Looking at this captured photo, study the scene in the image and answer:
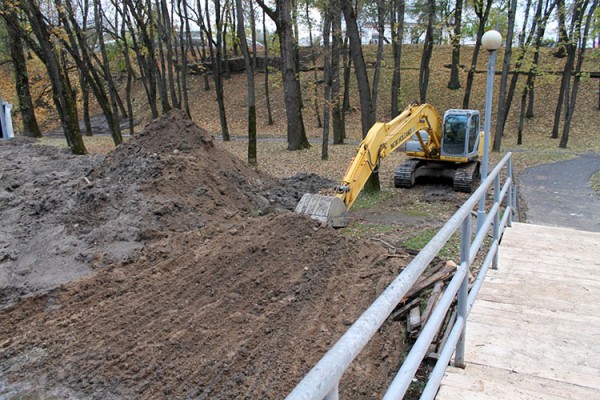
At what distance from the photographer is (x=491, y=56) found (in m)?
6.62

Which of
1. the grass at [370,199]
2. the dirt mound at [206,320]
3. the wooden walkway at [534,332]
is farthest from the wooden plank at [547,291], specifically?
the grass at [370,199]

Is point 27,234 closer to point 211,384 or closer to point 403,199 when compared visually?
point 211,384

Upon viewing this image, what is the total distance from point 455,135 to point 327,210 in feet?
22.0

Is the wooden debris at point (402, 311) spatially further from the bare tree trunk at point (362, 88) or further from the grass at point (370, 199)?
the bare tree trunk at point (362, 88)

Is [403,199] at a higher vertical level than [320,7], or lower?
lower

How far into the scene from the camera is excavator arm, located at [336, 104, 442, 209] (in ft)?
30.7

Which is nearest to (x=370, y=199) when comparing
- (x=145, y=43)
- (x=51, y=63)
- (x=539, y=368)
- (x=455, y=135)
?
(x=455, y=135)

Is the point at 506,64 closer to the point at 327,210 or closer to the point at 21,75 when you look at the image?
the point at 327,210

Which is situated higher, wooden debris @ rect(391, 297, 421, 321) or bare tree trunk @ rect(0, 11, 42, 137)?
bare tree trunk @ rect(0, 11, 42, 137)

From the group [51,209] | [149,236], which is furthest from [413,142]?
[51,209]

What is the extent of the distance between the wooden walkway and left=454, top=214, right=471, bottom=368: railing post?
8 centimetres

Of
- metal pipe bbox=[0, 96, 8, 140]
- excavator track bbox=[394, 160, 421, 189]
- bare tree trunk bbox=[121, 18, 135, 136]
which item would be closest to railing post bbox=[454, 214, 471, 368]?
excavator track bbox=[394, 160, 421, 189]

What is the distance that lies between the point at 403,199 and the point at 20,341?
386 inches

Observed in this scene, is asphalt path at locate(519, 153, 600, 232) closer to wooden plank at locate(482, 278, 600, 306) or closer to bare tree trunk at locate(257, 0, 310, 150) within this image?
wooden plank at locate(482, 278, 600, 306)
